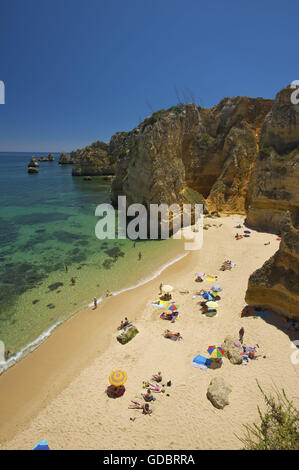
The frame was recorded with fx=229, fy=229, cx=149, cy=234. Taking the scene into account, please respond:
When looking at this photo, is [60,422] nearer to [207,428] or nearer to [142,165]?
[207,428]

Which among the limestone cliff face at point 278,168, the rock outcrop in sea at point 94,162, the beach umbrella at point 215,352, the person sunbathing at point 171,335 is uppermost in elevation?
the rock outcrop in sea at point 94,162

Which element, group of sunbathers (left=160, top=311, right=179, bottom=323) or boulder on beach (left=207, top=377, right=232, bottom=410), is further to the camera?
group of sunbathers (left=160, top=311, right=179, bottom=323)

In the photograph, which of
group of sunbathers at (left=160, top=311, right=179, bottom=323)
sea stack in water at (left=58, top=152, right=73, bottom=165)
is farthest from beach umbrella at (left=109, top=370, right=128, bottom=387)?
sea stack in water at (left=58, top=152, right=73, bottom=165)

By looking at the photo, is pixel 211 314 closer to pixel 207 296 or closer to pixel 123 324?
pixel 207 296

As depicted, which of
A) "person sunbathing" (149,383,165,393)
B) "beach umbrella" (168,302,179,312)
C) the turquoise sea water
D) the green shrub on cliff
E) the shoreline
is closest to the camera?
the green shrub on cliff

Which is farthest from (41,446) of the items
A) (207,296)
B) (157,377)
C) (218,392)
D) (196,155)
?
(196,155)

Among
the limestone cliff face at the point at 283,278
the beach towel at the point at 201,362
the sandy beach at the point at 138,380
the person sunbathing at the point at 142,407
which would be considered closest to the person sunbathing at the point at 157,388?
the sandy beach at the point at 138,380

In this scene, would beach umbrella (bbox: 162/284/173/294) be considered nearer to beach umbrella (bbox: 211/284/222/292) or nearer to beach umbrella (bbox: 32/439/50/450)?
beach umbrella (bbox: 211/284/222/292)

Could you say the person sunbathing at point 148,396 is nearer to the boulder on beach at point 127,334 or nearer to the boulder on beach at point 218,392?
the boulder on beach at point 218,392
